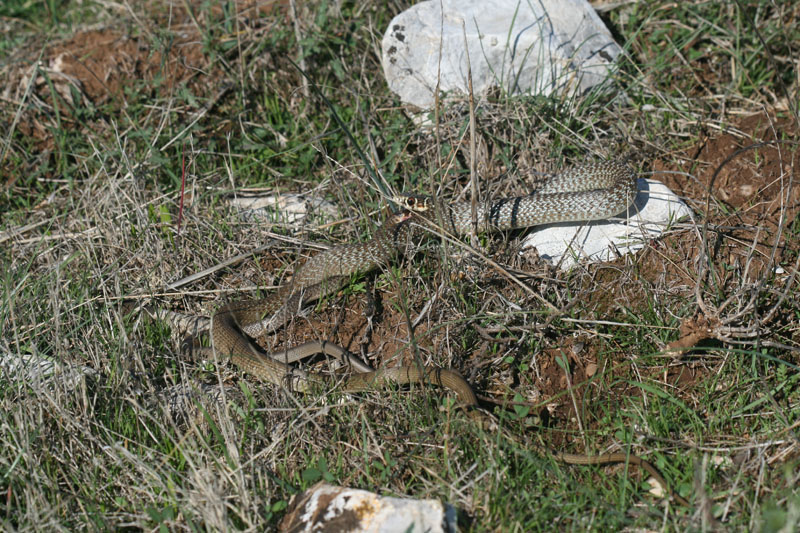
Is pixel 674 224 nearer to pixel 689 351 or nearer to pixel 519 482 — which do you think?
pixel 689 351

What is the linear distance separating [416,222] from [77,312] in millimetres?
2195

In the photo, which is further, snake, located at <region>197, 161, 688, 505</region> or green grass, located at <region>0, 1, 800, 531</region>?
snake, located at <region>197, 161, 688, 505</region>

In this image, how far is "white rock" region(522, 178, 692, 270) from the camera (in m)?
4.58

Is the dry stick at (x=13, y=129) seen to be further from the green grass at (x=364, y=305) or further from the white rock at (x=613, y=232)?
the white rock at (x=613, y=232)

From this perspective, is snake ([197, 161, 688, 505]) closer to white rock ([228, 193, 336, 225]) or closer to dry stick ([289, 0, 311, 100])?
white rock ([228, 193, 336, 225])

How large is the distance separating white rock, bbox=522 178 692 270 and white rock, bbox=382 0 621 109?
1155 millimetres

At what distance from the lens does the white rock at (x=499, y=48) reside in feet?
A: 18.2

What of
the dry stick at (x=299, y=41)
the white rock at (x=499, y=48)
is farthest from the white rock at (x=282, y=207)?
the white rock at (x=499, y=48)

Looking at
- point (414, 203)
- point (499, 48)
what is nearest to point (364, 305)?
point (414, 203)

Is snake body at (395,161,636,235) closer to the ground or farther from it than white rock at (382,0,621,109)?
closer to the ground

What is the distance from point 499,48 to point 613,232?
5.82 ft

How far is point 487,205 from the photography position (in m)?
4.63

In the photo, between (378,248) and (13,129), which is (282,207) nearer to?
(378,248)

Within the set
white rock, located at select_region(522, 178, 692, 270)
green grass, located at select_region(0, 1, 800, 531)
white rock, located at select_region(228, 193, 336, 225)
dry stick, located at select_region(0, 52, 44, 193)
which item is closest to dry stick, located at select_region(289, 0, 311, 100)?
green grass, located at select_region(0, 1, 800, 531)
